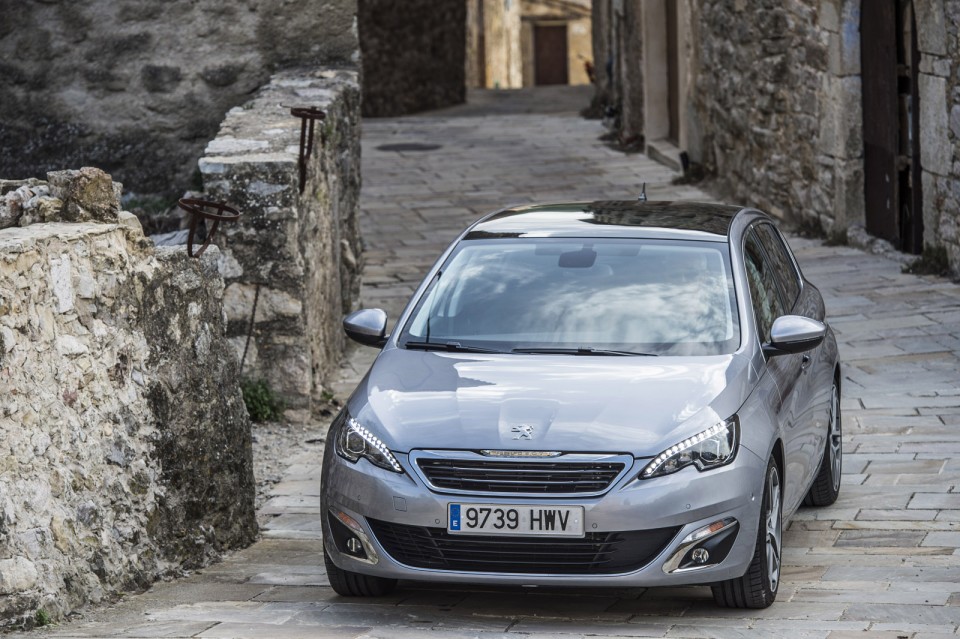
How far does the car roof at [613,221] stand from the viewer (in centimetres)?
638

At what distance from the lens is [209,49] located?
1098cm

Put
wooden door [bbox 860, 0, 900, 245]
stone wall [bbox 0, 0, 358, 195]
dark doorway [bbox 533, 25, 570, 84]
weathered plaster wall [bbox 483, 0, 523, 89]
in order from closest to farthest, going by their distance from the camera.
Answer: stone wall [bbox 0, 0, 358, 195], wooden door [bbox 860, 0, 900, 245], weathered plaster wall [bbox 483, 0, 523, 89], dark doorway [bbox 533, 25, 570, 84]

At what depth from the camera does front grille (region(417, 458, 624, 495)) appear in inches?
199

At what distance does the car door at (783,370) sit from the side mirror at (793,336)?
0.20ft

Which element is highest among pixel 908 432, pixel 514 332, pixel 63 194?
pixel 63 194

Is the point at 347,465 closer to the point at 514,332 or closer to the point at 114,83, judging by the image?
the point at 514,332

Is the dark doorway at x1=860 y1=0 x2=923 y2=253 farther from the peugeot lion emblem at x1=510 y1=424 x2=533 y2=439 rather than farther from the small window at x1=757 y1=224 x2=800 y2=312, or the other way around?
the peugeot lion emblem at x1=510 y1=424 x2=533 y2=439

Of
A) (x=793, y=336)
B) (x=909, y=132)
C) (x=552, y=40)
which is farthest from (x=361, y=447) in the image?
(x=552, y=40)

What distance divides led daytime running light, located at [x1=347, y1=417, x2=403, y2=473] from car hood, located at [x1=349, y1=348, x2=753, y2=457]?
25 mm

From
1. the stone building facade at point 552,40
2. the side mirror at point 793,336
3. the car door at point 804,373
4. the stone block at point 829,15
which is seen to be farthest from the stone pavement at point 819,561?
the stone building facade at point 552,40

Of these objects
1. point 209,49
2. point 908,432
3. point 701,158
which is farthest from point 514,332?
point 701,158

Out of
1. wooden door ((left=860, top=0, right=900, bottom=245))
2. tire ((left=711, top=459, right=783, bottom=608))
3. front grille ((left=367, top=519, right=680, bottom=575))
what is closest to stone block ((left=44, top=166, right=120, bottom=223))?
front grille ((left=367, top=519, right=680, bottom=575))

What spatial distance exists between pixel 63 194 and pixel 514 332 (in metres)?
1.85

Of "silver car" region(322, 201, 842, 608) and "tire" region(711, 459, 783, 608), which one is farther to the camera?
"tire" region(711, 459, 783, 608)
